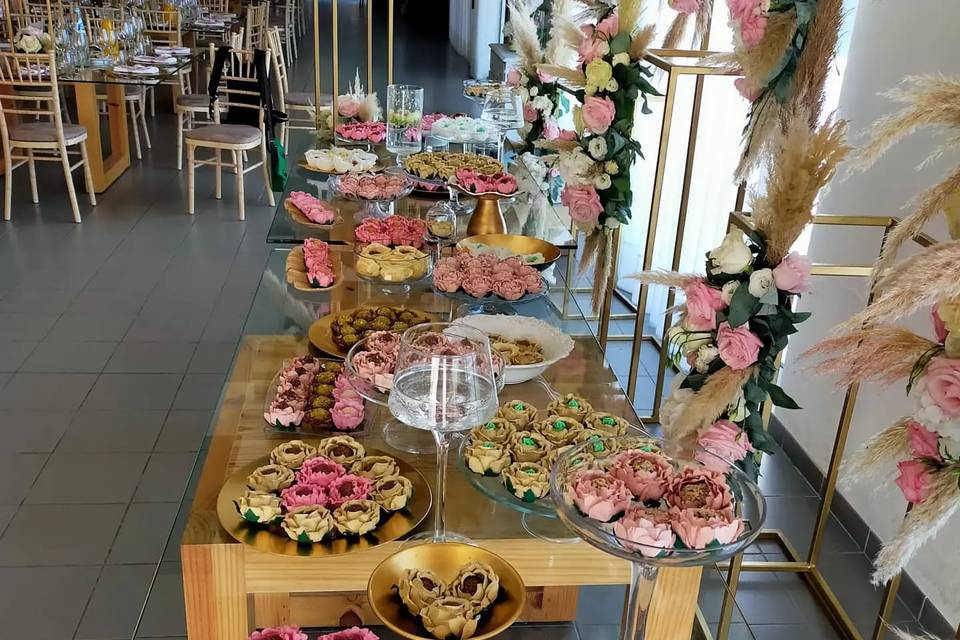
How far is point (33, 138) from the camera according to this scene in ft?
16.2

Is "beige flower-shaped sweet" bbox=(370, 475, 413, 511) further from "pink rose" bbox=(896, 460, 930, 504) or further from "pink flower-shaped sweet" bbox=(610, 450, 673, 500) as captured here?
"pink rose" bbox=(896, 460, 930, 504)

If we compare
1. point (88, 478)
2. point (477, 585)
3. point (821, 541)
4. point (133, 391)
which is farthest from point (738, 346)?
point (133, 391)

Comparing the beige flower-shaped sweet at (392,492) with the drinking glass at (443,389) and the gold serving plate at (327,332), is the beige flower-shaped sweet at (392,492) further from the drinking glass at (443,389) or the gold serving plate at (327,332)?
the gold serving plate at (327,332)

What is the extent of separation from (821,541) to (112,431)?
217cm

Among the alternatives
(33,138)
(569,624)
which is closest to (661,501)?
(569,624)

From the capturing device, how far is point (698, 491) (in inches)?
41.8

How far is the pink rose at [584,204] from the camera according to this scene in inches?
93.0

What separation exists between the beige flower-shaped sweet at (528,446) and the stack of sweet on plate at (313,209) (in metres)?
1.09

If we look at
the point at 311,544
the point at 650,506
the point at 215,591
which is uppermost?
the point at 650,506

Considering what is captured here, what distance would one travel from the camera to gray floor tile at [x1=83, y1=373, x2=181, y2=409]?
10.1 feet

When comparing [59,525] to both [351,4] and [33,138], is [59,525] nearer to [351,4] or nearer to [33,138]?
[33,138]

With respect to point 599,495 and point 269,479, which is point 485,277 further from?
point 599,495

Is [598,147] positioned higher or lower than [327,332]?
higher

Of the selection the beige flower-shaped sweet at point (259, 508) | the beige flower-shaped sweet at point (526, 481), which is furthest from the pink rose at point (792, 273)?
the beige flower-shaped sweet at point (259, 508)
